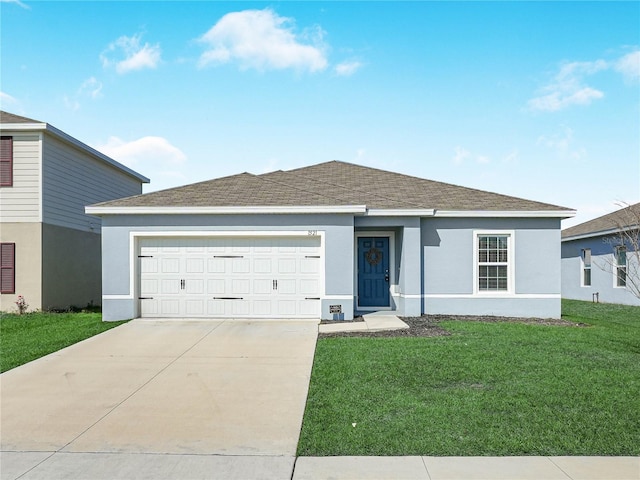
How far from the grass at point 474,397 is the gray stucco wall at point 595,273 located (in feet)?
38.6

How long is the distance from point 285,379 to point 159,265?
710 cm

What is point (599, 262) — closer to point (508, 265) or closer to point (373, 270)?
point (508, 265)

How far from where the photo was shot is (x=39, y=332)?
11.7 m

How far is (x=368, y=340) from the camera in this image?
33.4 ft

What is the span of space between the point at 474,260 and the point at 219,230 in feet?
25.2

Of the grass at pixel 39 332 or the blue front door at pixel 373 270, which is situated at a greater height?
the blue front door at pixel 373 270

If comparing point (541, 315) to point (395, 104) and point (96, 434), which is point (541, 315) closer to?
point (395, 104)

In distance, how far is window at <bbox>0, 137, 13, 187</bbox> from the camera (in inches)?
595

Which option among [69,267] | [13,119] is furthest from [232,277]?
[13,119]

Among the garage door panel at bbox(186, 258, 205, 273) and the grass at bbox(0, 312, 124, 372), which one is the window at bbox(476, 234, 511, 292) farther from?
the grass at bbox(0, 312, 124, 372)

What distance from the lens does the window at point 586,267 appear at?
23302 mm

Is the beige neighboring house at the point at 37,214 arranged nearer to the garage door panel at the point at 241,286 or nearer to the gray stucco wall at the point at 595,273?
the garage door panel at the point at 241,286

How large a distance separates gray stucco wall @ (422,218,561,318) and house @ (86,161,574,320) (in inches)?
1.2

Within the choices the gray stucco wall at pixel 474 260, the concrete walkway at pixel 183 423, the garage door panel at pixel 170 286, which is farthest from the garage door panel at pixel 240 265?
the gray stucco wall at pixel 474 260
